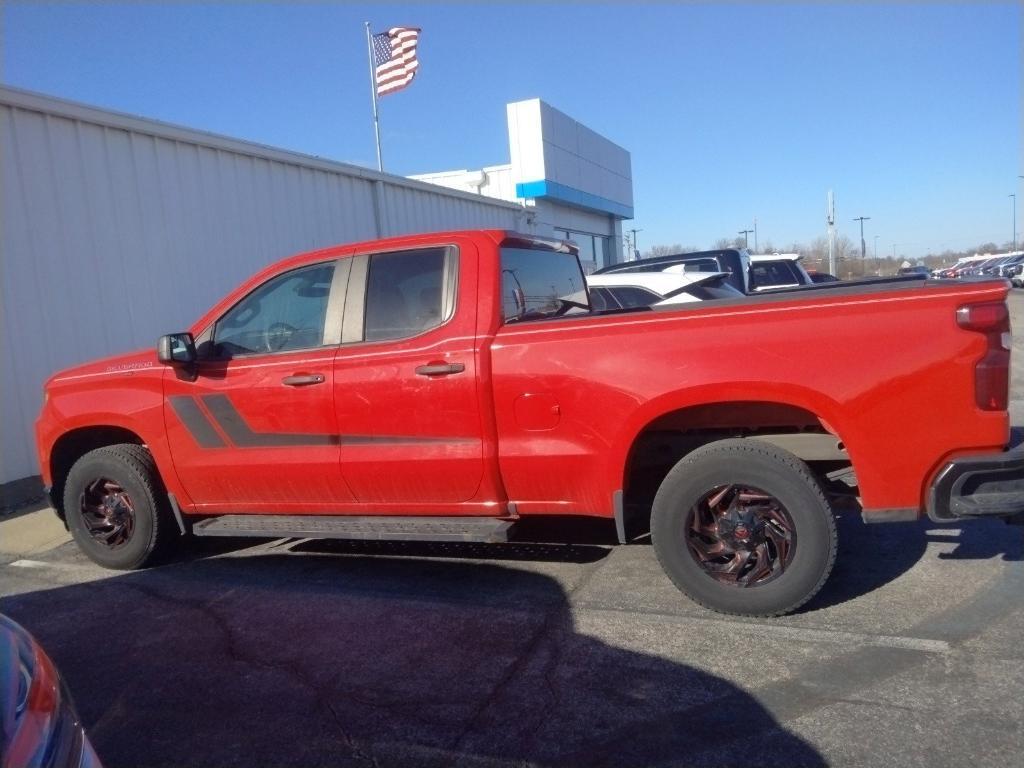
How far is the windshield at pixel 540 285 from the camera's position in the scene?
4.29 meters

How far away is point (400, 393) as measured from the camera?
4090 mm

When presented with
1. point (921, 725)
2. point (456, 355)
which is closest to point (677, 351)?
point (456, 355)

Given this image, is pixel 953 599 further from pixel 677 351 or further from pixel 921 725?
pixel 677 351

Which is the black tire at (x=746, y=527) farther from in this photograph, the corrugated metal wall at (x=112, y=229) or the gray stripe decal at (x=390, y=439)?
the corrugated metal wall at (x=112, y=229)

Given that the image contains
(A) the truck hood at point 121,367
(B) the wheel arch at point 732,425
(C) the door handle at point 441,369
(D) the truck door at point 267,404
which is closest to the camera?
(B) the wheel arch at point 732,425

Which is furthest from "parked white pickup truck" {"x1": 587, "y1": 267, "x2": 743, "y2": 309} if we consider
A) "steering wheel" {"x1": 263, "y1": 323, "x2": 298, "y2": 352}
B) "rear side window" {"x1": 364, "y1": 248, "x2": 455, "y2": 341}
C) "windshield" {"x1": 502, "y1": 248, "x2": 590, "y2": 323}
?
"steering wheel" {"x1": 263, "y1": 323, "x2": 298, "y2": 352}

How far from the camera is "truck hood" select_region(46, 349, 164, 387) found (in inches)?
188

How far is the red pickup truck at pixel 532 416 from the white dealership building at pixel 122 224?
279 cm

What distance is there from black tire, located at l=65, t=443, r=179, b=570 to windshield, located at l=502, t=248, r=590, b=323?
103 inches

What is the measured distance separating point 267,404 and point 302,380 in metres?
0.29

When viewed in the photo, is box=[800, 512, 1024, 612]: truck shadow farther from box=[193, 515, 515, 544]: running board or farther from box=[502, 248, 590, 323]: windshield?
box=[502, 248, 590, 323]: windshield

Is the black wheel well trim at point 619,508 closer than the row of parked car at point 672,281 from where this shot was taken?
Yes

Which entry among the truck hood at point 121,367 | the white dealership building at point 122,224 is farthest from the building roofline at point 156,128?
the truck hood at point 121,367

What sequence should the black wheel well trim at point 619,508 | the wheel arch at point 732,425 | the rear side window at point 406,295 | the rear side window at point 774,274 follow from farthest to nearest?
the rear side window at point 774,274 → the rear side window at point 406,295 → the black wheel well trim at point 619,508 → the wheel arch at point 732,425
